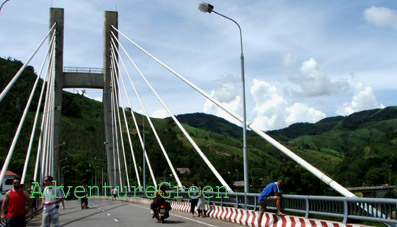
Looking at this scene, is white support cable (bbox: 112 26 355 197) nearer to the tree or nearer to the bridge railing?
the bridge railing

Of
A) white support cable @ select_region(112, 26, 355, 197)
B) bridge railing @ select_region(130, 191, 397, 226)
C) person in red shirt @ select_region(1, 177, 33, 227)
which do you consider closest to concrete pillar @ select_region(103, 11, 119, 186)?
white support cable @ select_region(112, 26, 355, 197)

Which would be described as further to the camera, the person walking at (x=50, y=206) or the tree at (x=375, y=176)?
the tree at (x=375, y=176)

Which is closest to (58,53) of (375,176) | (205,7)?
(205,7)

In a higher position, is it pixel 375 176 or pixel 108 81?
pixel 108 81

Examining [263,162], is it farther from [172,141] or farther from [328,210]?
[328,210]

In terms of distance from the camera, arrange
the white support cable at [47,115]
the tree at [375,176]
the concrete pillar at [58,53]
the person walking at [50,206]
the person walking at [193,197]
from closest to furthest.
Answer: the person walking at [50,206] → the person walking at [193,197] → the white support cable at [47,115] → the concrete pillar at [58,53] → the tree at [375,176]

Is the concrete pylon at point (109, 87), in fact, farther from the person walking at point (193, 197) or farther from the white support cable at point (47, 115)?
the person walking at point (193, 197)

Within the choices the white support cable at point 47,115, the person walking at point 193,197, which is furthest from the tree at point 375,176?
the person walking at point 193,197

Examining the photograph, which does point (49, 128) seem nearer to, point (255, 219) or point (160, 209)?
point (160, 209)

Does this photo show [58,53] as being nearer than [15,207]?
No

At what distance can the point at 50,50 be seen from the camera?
35531 millimetres

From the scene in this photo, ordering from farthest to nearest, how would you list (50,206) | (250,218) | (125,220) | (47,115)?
(47,115), (125,220), (250,218), (50,206)

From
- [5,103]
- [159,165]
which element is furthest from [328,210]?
[5,103]

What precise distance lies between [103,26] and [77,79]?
15.2 feet
